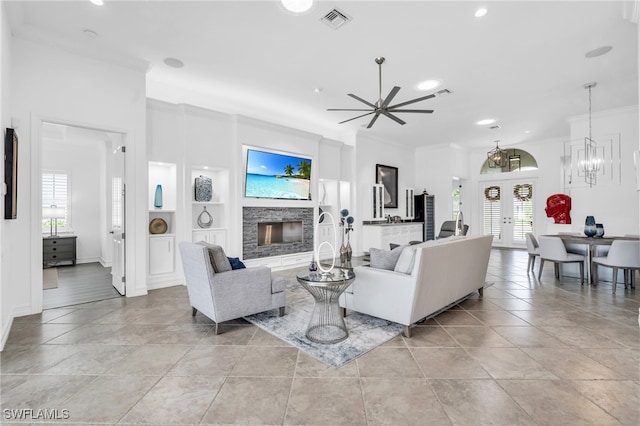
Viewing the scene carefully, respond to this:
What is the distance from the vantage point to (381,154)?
8930 mm

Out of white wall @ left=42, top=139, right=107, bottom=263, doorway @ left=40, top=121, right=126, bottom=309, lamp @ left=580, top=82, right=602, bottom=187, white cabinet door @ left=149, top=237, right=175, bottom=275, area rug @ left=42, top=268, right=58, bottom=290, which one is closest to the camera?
white cabinet door @ left=149, top=237, right=175, bottom=275

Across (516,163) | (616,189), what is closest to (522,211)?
(516,163)

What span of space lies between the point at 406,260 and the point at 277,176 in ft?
12.6

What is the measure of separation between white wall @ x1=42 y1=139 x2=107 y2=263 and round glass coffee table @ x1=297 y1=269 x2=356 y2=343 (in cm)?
636

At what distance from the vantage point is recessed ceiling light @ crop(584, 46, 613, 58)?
13.2 feet

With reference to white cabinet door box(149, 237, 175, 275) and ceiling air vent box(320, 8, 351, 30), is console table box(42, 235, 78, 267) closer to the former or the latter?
white cabinet door box(149, 237, 175, 275)

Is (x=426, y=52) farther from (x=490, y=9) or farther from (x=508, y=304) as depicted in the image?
(x=508, y=304)

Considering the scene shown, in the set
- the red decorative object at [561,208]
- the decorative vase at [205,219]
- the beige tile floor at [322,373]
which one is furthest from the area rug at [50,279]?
the red decorative object at [561,208]

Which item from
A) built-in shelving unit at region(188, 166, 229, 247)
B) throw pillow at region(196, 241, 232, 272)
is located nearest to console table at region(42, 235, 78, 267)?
built-in shelving unit at region(188, 166, 229, 247)

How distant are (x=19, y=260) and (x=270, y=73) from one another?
3901 millimetres

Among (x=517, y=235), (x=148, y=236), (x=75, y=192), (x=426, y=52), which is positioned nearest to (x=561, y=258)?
(x=426, y=52)

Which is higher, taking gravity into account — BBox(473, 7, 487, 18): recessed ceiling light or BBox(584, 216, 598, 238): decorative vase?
BBox(473, 7, 487, 18): recessed ceiling light

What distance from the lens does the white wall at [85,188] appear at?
7191 millimetres

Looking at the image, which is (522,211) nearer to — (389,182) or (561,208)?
(561,208)
